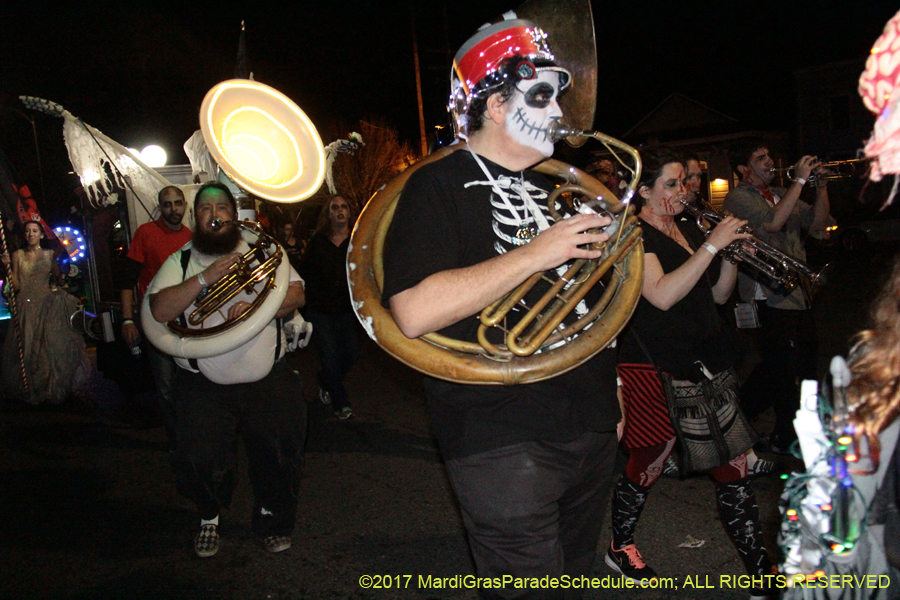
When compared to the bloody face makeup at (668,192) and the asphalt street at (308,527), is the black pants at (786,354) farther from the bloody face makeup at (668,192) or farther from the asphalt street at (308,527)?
the bloody face makeup at (668,192)

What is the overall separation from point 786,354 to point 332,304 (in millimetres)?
3642

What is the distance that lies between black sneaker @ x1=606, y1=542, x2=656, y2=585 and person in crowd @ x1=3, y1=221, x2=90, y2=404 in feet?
21.4

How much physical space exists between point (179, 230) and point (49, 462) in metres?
2.26

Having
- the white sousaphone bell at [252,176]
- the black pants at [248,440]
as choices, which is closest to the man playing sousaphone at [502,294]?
the white sousaphone bell at [252,176]

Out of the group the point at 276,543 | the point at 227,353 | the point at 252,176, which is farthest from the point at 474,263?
the point at 276,543

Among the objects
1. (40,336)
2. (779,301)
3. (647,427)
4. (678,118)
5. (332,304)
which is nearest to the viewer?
(647,427)

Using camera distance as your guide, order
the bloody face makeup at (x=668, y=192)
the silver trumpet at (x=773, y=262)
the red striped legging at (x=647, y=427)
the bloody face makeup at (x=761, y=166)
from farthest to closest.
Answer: the bloody face makeup at (x=761, y=166)
the silver trumpet at (x=773, y=262)
the bloody face makeup at (x=668, y=192)
the red striped legging at (x=647, y=427)

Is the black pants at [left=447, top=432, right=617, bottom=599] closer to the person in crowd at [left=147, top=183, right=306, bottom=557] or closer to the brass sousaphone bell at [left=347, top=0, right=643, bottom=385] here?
the brass sousaphone bell at [left=347, top=0, right=643, bottom=385]

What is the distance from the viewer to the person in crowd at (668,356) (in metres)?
2.79

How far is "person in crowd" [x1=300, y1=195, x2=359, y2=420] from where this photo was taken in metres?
6.12

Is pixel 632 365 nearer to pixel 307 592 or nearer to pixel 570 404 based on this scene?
pixel 570 404

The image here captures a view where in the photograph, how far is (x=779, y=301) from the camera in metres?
4.48

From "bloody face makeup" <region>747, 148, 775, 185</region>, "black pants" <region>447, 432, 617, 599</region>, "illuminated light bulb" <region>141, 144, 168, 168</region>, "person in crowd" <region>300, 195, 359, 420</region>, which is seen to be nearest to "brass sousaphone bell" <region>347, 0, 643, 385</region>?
"black pants" <region>447, 432, 617, 599</region>

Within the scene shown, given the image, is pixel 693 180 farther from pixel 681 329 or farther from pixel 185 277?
pixel 185 277
